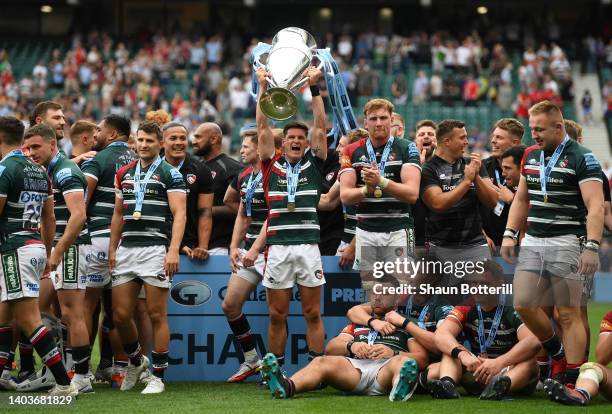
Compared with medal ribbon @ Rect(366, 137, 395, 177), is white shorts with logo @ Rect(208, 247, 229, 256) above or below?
below

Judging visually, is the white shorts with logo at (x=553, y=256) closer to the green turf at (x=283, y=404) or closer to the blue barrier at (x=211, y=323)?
the green turf at (x=283, y=404)

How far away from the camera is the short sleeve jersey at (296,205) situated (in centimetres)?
846

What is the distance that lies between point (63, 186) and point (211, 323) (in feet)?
6.73

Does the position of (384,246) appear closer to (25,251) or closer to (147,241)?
(147,241)

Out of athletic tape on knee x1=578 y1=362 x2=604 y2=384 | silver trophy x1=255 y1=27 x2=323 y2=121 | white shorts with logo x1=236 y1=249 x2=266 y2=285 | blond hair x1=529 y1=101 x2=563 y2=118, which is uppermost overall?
silver trophy x1=255 y1=27 x2=323 y2=121

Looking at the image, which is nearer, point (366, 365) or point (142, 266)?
point (366, 365)

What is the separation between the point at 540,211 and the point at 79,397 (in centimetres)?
374

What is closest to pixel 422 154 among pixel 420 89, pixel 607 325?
pixel 607 325

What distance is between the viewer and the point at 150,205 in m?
8.44

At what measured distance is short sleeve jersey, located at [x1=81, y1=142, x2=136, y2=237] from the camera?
8977mm

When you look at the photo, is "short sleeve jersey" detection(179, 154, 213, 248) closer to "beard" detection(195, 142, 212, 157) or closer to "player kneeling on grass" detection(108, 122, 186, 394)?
"beard" detection(195, 142, 212, 157)

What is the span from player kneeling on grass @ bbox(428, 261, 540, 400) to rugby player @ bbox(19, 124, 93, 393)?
9.08 feet

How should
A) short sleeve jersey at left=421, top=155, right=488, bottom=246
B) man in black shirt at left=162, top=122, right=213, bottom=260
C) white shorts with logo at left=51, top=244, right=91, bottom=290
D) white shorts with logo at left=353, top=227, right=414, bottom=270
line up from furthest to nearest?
man in black shirt at left=162, top=122, right=213, bottom=260 < short sleeve jersey at left=421, top=155, right=488, bottom=246 < white shorts with logo at left=353, top=227, right=414, bottom=270 < white shorts with logo at left=51, top=244, right=91, bottom=290

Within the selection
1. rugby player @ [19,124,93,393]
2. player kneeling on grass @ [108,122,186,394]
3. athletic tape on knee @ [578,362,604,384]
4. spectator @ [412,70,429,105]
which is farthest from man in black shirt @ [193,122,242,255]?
spectator @ [412,70,429,105]
